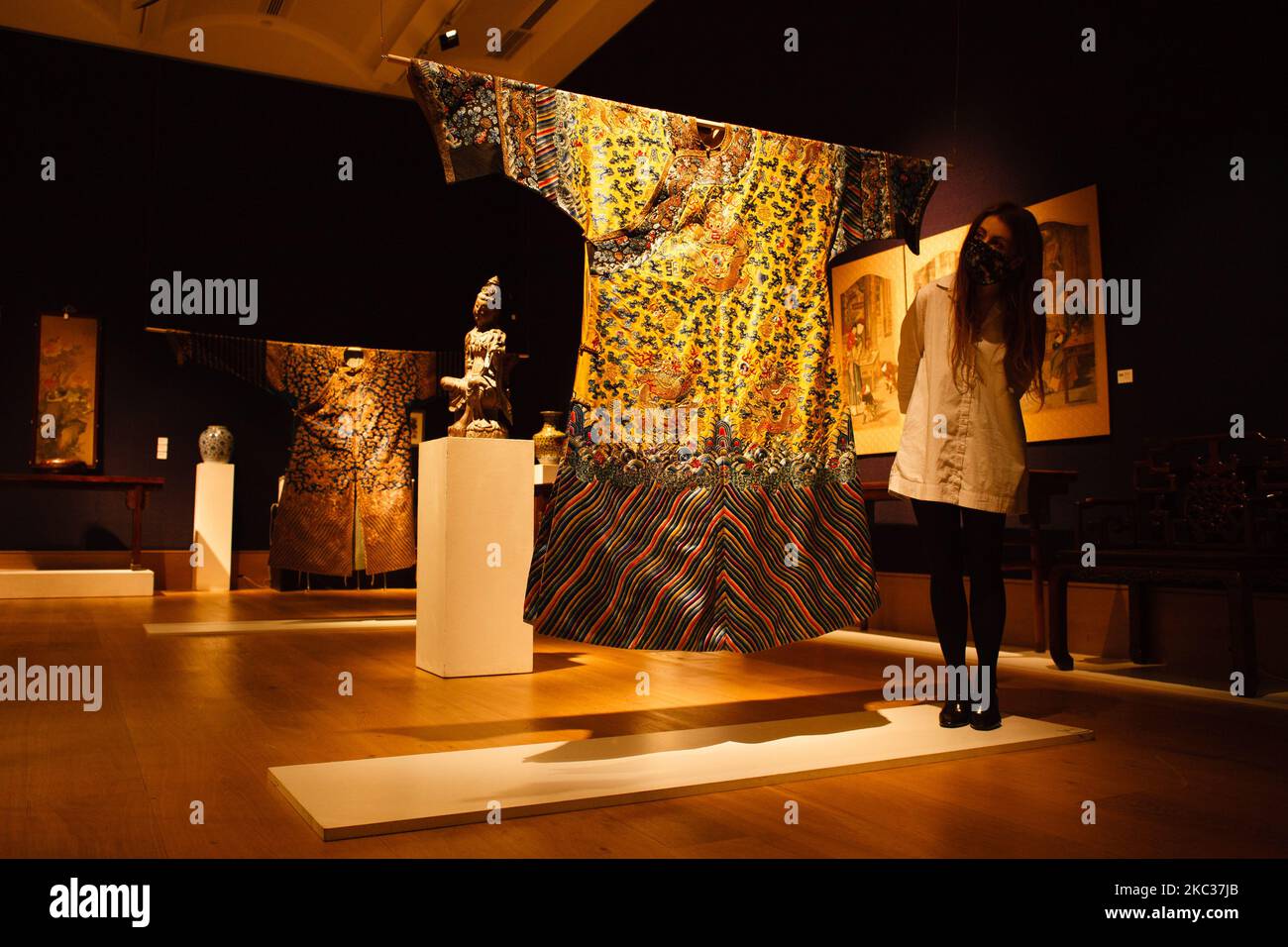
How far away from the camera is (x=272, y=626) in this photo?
6035mm

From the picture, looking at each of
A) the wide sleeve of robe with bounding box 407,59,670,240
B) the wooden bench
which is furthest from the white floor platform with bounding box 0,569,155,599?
the wooden bench

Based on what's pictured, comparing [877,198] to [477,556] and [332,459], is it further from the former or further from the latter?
[332,459]

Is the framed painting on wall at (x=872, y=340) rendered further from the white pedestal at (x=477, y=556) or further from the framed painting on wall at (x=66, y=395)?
the framed painting on wall at (x=66, y=395)

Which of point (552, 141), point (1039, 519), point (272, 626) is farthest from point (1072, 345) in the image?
point (272, 626)

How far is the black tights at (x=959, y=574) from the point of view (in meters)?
2.87

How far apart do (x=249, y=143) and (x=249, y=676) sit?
7734 mm

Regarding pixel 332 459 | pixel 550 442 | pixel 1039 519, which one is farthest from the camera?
pixel 332 459

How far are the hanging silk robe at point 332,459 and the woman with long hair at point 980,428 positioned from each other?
5.44 metres

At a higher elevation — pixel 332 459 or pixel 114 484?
pixel 332 459

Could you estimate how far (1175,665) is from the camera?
433 cm

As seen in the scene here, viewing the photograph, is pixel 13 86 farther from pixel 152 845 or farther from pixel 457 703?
pixel 152 845

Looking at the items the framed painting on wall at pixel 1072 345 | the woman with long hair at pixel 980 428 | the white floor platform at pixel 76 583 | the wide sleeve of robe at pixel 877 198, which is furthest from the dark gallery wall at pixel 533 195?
the woman with long hair at pixel 980 428

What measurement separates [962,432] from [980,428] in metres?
0.05

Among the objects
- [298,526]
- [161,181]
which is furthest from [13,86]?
[298,526]
